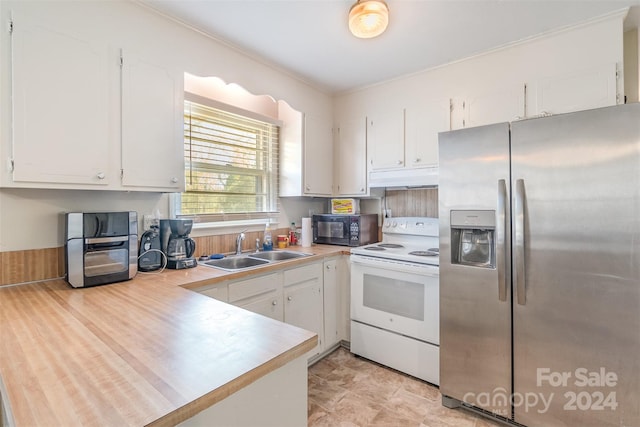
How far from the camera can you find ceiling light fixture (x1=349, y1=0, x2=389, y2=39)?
1579mm

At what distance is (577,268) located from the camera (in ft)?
4.92

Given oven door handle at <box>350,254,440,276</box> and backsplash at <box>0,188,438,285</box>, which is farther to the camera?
oven door handle at <box>350,254,440,276</box>

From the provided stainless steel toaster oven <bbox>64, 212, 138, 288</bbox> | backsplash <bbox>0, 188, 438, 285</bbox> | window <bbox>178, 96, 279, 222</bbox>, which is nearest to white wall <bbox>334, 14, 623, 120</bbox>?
backsplash <bbox>0, 188, 438, 285</bbox>

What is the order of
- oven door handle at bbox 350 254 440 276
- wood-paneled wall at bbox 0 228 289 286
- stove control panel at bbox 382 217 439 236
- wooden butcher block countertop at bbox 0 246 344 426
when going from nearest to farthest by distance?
1. wooden butcher block countertop at bbox 0 246 344 426
2. wood-paneled wall at bbox 0 228 289 286
3. oven door handle at bbox 350 254 440 276
4. stove control panel at bbox 382 217 439 236

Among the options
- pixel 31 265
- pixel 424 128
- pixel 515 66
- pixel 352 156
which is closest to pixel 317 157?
pixel 352 156

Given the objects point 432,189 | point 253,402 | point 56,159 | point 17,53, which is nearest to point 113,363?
point 253,402

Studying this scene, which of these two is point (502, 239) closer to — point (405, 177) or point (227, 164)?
point (405, 177)

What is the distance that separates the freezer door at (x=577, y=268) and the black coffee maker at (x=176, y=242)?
76.6 inches

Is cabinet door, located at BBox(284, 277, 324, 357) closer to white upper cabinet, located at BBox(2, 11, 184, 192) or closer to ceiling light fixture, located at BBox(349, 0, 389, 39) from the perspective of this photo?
white upper cabinet, located at BBox(2, 11, 184, 192)

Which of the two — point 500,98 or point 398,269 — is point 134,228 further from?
point 500,98

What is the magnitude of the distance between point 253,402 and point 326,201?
270 cm

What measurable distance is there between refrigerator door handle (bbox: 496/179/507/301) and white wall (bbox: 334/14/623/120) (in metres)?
1.04

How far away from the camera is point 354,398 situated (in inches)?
78.3

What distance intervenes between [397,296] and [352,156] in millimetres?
1458
